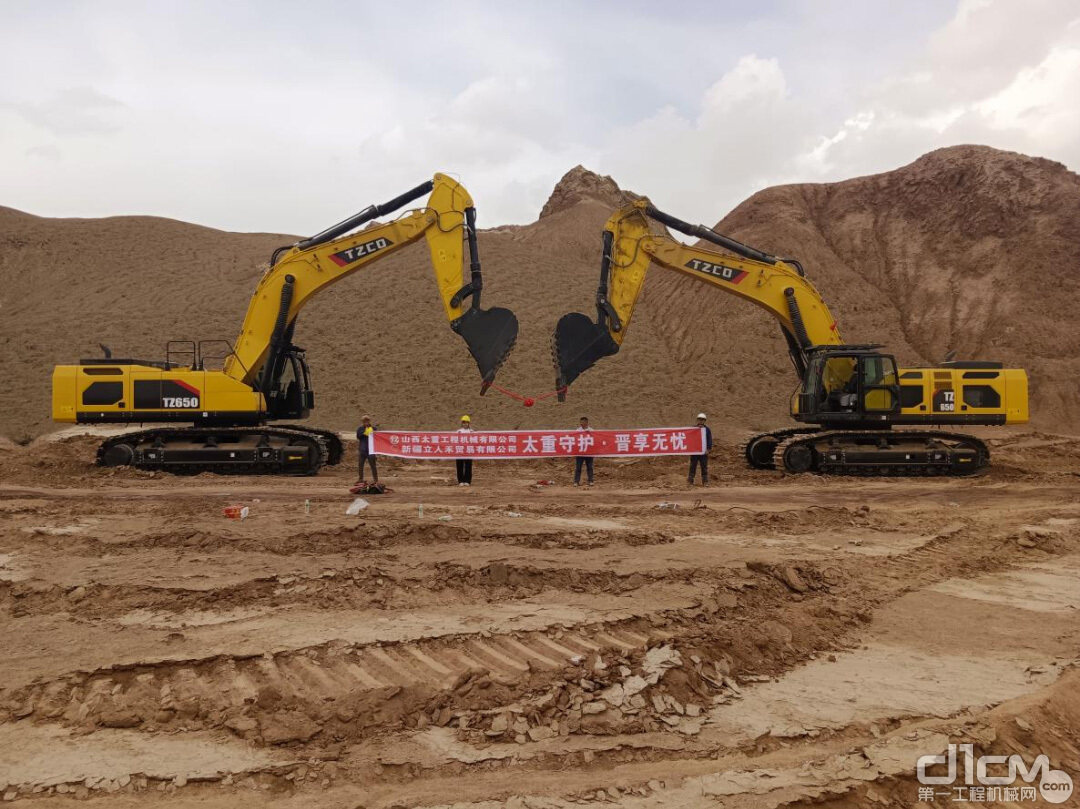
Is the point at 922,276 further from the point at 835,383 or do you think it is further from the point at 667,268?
the point at 667,268

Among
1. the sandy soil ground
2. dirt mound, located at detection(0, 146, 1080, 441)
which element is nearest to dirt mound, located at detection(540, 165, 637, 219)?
dirt mound, located at detection(0, 146, 1080, 441)

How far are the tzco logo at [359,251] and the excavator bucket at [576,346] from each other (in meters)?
4.32

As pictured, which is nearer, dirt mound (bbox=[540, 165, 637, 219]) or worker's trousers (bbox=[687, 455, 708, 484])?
→ worker's trousers (bbox=[687, 455, 708, 484])

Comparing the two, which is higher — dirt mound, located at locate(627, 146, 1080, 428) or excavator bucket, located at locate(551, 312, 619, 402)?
dirt mound, located at locate(627, 146, 1080, 428)

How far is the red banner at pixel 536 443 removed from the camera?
14.8m

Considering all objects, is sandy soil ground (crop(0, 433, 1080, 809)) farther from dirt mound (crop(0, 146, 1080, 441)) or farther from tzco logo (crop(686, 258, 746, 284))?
dirt mound (crop(0, 146, 1080, 441))

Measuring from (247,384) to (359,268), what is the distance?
136 inches

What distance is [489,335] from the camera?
13.8 metres

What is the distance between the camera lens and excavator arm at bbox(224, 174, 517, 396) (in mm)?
14086

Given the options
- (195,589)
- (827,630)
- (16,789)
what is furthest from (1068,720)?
(195,589)

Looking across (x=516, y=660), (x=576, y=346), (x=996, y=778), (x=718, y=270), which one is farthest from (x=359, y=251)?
(x=996, y=778)

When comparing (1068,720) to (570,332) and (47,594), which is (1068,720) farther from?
(570,332)

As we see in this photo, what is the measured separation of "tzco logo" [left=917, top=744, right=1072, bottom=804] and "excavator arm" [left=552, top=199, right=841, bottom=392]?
10377mm

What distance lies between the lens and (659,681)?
4430 mm
